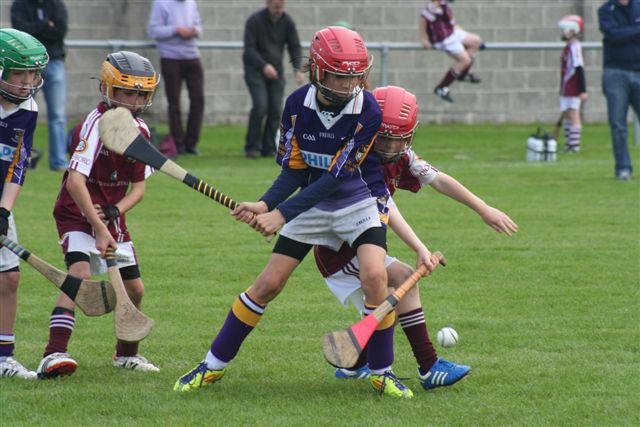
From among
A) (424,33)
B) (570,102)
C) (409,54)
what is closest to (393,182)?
(570,102)

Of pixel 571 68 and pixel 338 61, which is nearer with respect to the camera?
pixel 338 61

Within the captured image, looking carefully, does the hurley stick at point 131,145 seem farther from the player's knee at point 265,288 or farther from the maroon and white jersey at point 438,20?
the maroon and white jersey at point 438,20

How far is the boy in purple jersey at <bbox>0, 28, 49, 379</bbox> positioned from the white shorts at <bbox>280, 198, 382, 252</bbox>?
132cm

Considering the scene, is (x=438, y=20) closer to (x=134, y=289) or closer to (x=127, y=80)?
(x=134, y=289)

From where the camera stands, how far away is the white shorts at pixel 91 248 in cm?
566

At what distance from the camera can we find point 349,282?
547 cm

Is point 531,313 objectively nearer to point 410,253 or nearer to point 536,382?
point 536,382

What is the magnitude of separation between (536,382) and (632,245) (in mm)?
3835

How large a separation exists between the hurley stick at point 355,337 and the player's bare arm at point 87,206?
1.15m

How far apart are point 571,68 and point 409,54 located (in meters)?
3.95

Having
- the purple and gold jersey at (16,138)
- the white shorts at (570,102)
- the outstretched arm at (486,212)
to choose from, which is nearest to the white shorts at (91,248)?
the purple and gold jersey at (16,138)

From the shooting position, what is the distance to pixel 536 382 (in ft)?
17.6

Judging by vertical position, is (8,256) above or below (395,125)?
below

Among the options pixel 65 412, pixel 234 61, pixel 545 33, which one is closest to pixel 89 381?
pixel 65 412
